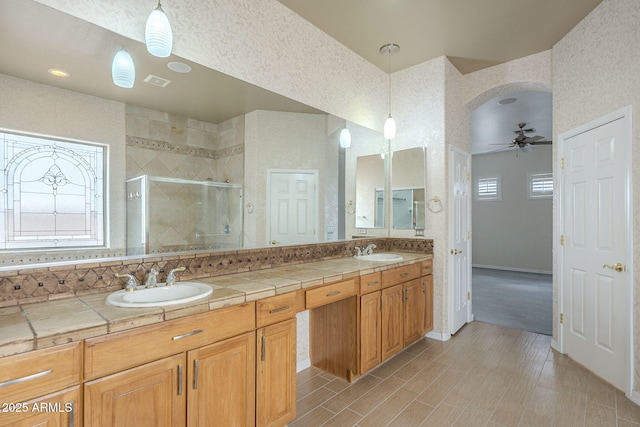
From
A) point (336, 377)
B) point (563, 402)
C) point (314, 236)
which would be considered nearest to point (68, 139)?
point (314, 236)

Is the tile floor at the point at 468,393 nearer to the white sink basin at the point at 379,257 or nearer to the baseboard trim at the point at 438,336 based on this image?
the baseboard trim at the point at 438,336

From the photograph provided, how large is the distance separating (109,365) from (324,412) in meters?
1.38

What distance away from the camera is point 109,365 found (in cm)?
113

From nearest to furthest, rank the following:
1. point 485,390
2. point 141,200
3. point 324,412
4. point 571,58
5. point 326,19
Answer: point 141,200, point 324,412, point 485,390, point 326,19, point 571,58

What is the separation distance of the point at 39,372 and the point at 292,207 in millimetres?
1729

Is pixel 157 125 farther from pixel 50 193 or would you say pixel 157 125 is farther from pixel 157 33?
pixel 50 193

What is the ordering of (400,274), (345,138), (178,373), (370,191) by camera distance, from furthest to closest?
(370,191) < (345,138) < (400,274) < (178,373)

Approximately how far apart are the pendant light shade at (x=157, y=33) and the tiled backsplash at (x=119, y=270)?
1.08 metres

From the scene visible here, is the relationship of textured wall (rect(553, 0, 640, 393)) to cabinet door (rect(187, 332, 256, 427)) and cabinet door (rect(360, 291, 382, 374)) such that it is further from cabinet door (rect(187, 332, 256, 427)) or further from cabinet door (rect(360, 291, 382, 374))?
cabinet door (rect(187, 332, 256, 427))

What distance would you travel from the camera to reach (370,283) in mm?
2418

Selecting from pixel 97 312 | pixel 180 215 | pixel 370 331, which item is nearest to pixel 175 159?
pixel 180 215

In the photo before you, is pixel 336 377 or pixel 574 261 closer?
pixel 336 377

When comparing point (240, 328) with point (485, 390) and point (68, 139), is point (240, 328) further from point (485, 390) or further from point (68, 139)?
point (485, 390)

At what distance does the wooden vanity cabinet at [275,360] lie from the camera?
64.2 inches
